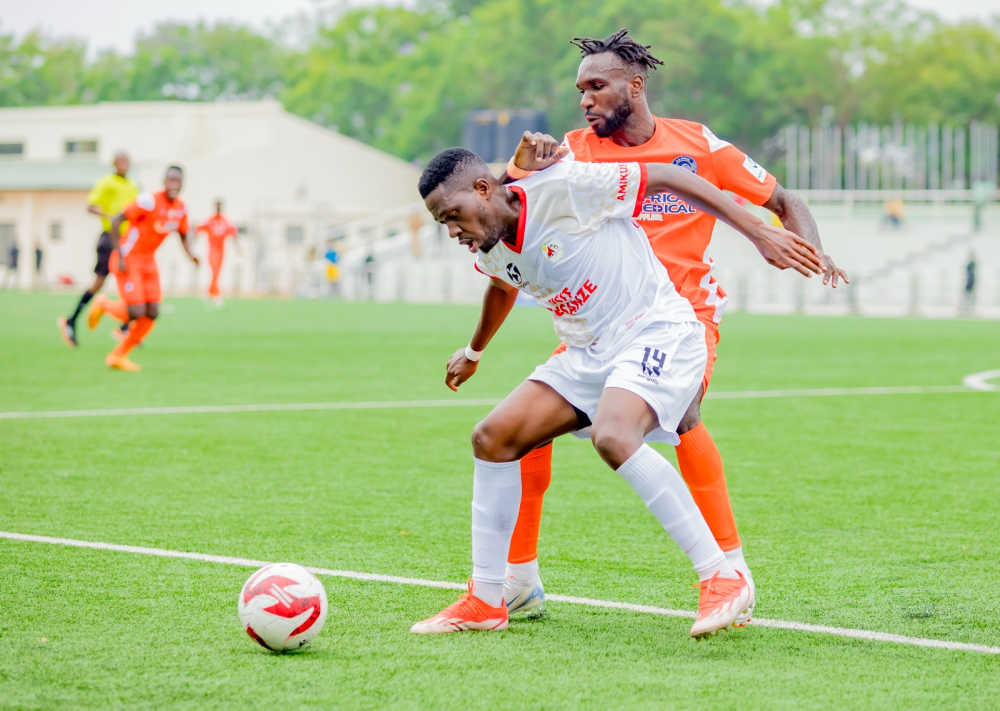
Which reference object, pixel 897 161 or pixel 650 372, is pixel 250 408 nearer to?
pixel 650 372

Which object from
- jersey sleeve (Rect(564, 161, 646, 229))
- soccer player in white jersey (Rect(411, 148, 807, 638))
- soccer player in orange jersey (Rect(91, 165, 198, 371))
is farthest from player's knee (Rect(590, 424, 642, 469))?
soccer player in orange jersey (Rect(91, 165, 198, 371))

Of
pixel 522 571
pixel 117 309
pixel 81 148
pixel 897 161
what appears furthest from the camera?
pixel 81 148

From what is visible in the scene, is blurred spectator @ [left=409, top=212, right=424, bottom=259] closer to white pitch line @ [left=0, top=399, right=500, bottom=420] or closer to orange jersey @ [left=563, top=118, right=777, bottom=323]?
white pitch line @ [left=0, top=399, right=500, bottom=420]

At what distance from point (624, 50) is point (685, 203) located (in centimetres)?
64

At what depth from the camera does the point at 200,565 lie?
16.5ft

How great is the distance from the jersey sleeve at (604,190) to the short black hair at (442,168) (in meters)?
0.32

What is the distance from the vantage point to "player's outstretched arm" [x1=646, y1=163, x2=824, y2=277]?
3.99 m

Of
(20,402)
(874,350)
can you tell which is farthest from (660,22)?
(20,402)

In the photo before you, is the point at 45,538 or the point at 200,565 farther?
the point at 45,538

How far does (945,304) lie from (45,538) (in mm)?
31814

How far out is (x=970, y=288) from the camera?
31.2m

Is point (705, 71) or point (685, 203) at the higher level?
point (705, 71)

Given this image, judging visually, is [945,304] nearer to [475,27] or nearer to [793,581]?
[793,581]

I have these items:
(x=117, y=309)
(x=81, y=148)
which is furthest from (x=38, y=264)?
(x=117, y=309)
